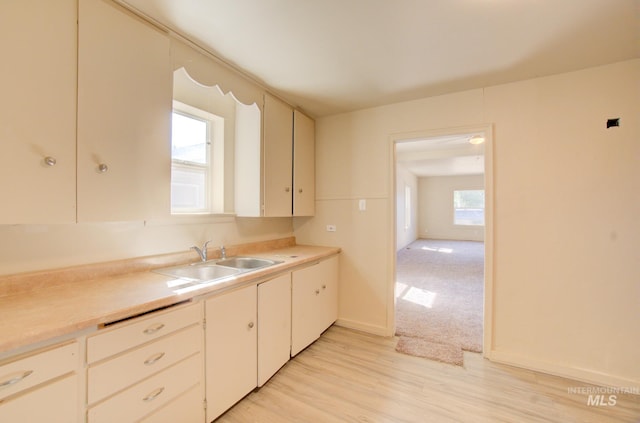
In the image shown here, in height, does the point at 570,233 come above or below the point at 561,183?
below

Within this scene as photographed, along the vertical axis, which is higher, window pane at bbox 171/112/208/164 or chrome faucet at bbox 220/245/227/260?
window pane at bbox 171/112/208/164

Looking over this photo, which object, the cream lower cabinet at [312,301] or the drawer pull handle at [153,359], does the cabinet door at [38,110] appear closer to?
the drawer pull handle at [153,359]

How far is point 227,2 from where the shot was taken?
4.59 feet

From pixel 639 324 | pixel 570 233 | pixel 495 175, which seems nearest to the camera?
pixel 639 324

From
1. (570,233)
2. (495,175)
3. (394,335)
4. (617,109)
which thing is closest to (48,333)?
(394,335)

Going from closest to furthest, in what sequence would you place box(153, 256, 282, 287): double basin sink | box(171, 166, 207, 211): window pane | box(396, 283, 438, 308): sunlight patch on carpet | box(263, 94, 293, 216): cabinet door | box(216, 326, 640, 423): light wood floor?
box(216, 326, 640, 423): light wood floor
box(153, 256, 282, 287): double basin sink
box(171, 166, 207, 211): window pane
box(263, 94, 293, 216): cabinet door
box(396, 283, 438, 308): sunlight patch on carpet

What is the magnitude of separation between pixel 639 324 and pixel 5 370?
349 centimetres

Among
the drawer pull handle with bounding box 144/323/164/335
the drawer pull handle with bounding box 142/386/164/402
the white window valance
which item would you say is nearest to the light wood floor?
the drawer pull handle with bounding box 142/386/164/402

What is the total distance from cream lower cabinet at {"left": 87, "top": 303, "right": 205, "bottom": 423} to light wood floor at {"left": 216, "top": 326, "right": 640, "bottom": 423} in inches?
18.6

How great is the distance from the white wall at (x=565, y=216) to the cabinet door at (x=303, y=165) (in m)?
1.15

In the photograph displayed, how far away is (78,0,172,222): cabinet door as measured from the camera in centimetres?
125

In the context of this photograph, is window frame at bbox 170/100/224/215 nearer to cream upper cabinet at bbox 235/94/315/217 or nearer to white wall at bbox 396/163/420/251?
cream upper cabinet at bbox 235/94/315/217

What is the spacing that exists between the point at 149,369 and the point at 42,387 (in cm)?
37

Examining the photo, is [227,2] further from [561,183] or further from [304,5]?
[561,183]
